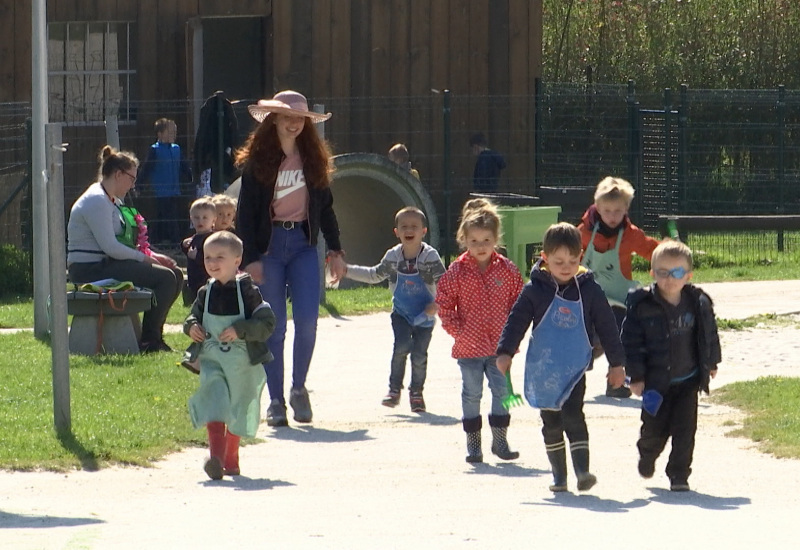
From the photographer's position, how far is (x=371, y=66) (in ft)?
66.0

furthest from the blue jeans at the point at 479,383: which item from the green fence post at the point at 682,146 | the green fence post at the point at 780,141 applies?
the green fence post at the point at 780,141

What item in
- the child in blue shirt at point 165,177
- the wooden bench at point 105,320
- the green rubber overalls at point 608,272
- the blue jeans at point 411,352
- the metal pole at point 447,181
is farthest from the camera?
the metal pole at point 447,181

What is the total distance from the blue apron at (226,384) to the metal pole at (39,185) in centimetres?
445

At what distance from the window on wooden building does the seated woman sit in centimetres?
816

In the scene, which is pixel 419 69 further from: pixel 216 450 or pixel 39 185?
pixel 216 450

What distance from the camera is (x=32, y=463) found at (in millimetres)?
7383

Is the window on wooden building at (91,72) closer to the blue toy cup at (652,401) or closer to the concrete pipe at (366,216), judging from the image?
the concrete pipe at (366,216)

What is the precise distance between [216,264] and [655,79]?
22145 millimetres

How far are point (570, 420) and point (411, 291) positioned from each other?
2.60 metres

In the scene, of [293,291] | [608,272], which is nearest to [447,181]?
[608,272]

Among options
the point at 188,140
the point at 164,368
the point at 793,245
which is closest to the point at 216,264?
the point at 164,368

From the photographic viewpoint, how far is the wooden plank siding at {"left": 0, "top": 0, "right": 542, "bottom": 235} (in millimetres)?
18859

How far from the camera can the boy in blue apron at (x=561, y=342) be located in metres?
6.90

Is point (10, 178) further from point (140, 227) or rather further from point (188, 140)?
point (140, 227)
